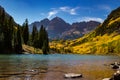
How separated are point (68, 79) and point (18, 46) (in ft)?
447

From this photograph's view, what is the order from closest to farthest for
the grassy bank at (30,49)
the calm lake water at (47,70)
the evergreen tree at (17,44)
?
1. the calm lake water at (47,70)
2. the evergreen tree at (17,44)
3. the grassy bank at (30,49)

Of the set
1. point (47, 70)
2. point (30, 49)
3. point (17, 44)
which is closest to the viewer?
point (47, 70)

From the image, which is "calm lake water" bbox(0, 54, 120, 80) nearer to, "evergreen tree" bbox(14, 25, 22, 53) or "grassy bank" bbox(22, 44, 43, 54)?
"evergreen tree" bbox(14, 25, 22, 53)

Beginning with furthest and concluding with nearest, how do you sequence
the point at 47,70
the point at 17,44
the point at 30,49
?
1. the point at 30,49
2. the point at 17,44
3. the point at 47,70

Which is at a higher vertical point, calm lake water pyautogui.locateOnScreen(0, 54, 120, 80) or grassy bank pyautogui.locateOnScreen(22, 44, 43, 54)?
grassy bank pyautogui.locateOnScreen(22, 44, 43, 54)

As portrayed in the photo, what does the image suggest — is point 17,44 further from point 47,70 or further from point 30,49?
point 47,70

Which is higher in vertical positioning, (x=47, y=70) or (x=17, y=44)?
(x=17, y=44)

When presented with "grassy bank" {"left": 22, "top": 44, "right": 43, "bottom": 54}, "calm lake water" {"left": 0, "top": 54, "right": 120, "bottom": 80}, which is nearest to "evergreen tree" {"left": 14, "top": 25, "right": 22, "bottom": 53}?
"grassy bank" {"left": 22, "top": 44, "right": 43, "bottom": 54}

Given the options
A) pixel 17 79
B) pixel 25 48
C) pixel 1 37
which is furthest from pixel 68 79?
pixel 25 48

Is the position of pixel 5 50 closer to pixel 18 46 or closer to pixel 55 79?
pixel 18 46

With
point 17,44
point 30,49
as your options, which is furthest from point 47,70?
point 30,49

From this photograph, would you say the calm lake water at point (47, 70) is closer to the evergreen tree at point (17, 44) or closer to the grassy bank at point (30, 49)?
the evergreen tree at point (17, 44)

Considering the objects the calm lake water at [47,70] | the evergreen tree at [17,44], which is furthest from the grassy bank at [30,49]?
the calm lake water at [47,70]

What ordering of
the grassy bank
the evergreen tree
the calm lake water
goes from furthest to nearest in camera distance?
the grassy bank
the evergreen tree
the calm lake water
